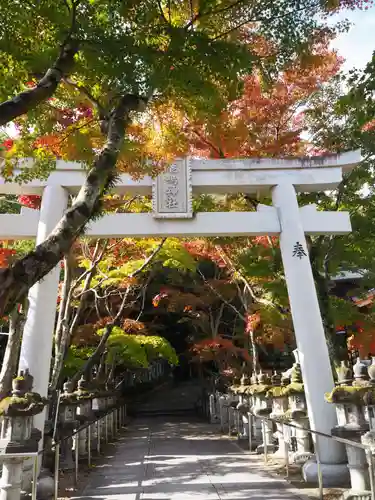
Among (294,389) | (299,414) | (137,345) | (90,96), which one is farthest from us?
(137,345)

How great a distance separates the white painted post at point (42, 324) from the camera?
24.8 ft

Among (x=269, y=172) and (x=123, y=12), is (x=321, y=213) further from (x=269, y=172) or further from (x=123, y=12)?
(x=123, y=12)

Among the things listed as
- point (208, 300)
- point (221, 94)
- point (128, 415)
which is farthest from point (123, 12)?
point (128, 415)

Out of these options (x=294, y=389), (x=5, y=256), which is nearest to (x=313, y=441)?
(x=294, y=389)

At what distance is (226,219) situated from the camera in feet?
29.1

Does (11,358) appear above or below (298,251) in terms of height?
below

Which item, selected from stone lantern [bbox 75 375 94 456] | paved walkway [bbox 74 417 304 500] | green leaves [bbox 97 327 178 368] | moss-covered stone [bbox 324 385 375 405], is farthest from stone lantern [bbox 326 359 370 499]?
green leaves [bbox 97 327 178 368]

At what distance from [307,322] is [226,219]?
8.15 feet

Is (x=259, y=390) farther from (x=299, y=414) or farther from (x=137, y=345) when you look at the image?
(x=137, y=345)

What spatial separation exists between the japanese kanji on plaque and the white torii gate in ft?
0.06

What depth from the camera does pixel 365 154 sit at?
373 inches

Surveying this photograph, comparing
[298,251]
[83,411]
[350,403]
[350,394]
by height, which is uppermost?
[298,251]

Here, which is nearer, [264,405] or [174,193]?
[174,193]

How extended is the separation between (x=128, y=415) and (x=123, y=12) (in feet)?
82.8
